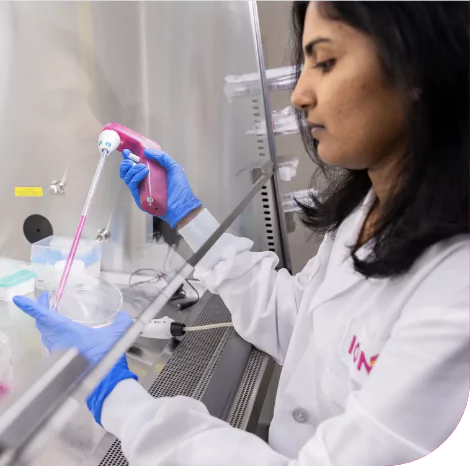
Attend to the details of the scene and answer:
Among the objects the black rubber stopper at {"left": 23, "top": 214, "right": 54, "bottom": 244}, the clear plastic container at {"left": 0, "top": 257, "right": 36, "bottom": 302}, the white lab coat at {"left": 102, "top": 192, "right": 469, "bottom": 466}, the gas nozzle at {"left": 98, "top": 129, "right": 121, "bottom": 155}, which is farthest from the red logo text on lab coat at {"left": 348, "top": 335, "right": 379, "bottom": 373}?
the black rubber stopper at {"left": 23, "top": 214, "right": 54, "bottom": 244}

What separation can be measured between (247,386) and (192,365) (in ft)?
0.45

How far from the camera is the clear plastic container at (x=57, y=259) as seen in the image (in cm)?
114

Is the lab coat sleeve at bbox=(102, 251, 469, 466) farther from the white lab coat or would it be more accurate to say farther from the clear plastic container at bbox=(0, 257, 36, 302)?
the clear plastic container at bbox=(0, 257, 36, 302)

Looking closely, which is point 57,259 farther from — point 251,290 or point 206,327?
point 251,290

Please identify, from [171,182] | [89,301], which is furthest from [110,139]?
[89,301]

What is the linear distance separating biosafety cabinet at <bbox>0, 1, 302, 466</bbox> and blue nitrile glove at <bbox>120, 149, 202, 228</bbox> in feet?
0.22

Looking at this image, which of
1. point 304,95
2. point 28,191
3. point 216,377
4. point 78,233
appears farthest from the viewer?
point 28,191

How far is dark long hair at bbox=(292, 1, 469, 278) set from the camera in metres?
0.39

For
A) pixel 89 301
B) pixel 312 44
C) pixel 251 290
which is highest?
pixel 312 44

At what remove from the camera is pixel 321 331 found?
648mm

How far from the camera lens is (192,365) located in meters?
0.94

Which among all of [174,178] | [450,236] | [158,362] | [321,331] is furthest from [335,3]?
[158,362]

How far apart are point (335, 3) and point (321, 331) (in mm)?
465

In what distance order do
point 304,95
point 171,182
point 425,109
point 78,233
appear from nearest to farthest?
point 425,109 < point 304,95 < point 171,182 < point 78,233
